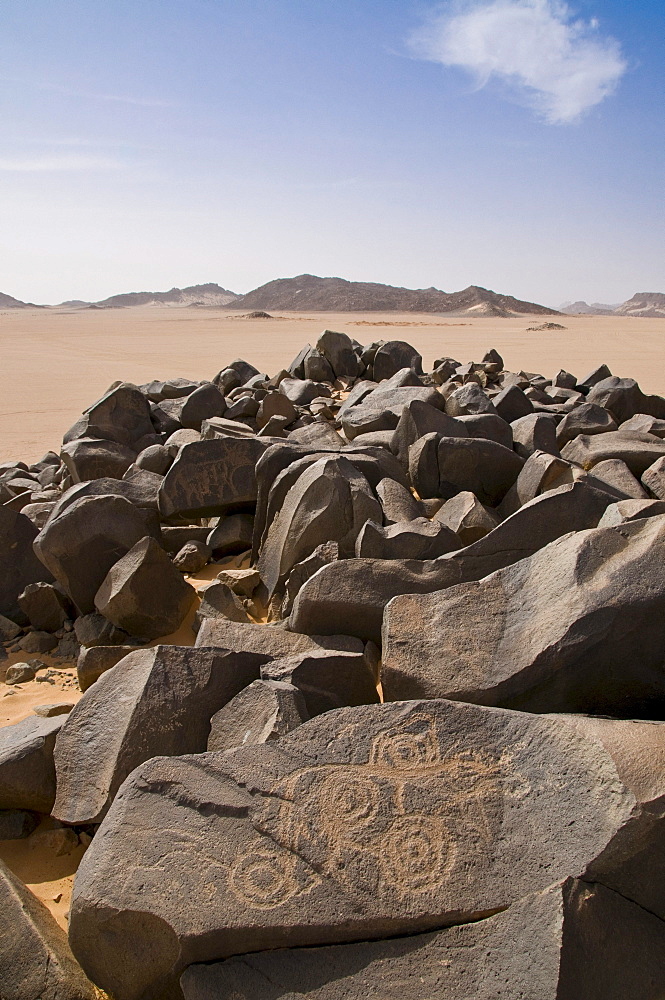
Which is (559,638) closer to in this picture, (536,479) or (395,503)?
(395,503)

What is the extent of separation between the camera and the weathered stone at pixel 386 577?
2.68 meters

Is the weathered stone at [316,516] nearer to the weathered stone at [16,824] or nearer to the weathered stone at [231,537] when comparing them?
the weathered stone at [231,537]

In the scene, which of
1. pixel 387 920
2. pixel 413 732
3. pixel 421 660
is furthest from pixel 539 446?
pixel 387 920

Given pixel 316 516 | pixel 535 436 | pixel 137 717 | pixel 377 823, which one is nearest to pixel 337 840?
pixel 377 823

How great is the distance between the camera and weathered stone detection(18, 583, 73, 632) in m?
3.57

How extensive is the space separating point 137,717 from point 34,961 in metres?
0.69

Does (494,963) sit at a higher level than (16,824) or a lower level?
higher

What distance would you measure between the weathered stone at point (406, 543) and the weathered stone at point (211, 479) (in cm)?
128

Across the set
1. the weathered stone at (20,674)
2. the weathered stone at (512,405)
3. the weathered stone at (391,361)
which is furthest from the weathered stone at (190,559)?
the weathered stone at (391,361)

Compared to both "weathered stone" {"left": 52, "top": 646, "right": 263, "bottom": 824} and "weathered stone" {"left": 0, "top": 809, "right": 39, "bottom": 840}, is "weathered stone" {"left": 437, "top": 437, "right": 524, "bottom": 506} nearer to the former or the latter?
"weathered stone" {"left": 52, "top": 646, "right": 263, "bottom": 824}

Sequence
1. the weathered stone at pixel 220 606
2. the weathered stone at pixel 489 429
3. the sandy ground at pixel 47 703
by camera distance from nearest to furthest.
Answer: the sandy ground at pixel 47 703 → the weathered stone at pixel 220 606 → the weathered stone at pixel 489 429

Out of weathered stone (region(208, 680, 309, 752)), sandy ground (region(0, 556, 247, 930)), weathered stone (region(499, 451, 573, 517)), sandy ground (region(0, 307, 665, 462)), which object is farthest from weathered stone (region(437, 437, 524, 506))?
sandy ground (region(0, 307, 665, 462))

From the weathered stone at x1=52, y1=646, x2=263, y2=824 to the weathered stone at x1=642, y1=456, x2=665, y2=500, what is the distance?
2.60 metres

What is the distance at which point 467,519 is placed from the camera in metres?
3.44
